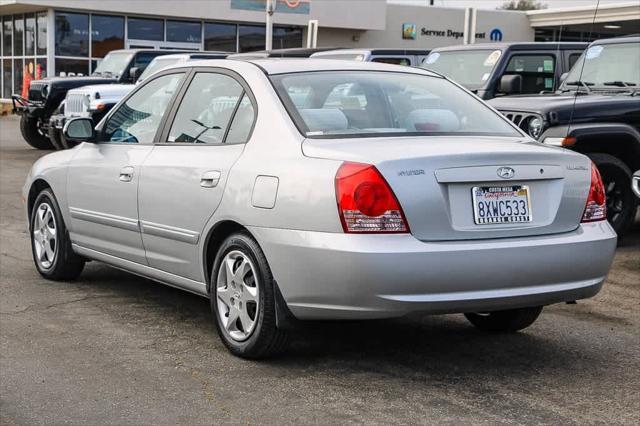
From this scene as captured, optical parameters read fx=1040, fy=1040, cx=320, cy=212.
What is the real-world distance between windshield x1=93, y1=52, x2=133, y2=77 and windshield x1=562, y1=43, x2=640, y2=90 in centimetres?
1155

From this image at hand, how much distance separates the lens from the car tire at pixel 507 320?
19.3ft

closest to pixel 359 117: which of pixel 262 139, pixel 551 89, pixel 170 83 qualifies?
pixel 262 139

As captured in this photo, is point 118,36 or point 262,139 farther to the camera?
point 118,36

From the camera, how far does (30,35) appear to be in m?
36.2

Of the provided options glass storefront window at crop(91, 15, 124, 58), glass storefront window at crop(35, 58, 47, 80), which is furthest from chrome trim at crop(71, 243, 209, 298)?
glass storefront window at crop(91, 15, 124, 58)

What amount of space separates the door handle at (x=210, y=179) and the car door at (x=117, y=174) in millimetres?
745

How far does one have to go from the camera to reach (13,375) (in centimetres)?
504

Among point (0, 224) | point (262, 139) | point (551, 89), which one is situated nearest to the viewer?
point (262, 139)

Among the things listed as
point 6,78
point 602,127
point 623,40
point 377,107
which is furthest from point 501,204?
point 6,78

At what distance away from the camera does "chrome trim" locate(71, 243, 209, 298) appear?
5.82 meters

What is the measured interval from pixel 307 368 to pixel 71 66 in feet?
103

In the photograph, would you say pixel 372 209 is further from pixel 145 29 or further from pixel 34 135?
pixel 145 29

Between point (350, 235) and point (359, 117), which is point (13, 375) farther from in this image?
point (359, 117)

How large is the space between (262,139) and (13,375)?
1.70 m
